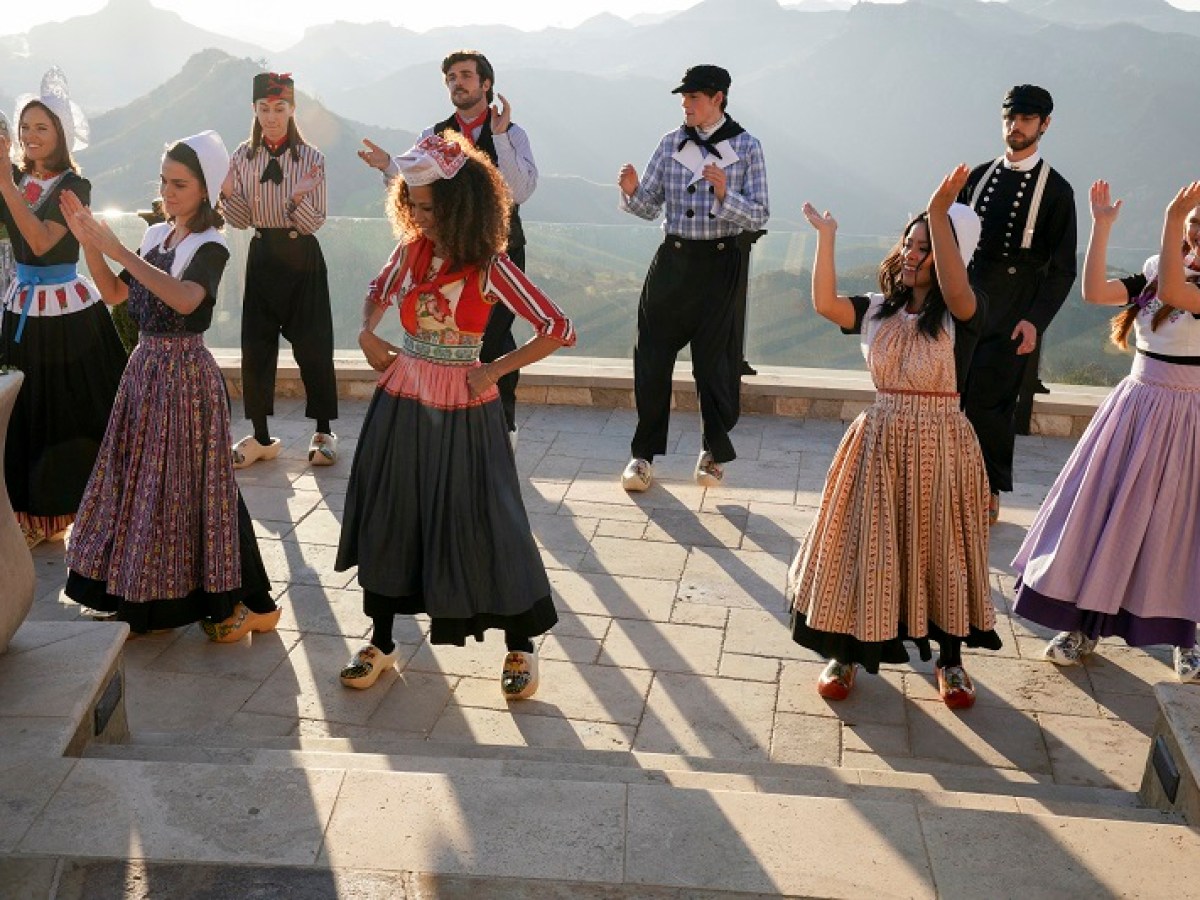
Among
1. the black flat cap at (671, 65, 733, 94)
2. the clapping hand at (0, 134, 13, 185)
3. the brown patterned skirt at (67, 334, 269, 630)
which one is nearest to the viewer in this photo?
the brown patterned skirt at (67, 334, 269, 630)

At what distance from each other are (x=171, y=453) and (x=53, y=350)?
1.34 m

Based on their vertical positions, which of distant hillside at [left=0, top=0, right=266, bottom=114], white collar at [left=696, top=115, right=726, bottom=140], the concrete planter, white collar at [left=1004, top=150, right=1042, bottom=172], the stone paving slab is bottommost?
the stone paving slab

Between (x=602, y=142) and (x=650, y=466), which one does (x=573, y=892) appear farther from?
(x=602, y=142)

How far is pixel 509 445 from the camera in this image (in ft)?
12.3

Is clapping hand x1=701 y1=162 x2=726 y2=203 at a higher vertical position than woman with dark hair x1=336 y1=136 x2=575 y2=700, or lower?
higher

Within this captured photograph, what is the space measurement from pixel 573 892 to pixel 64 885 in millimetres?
1009

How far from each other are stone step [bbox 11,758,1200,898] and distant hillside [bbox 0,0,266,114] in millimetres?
155921

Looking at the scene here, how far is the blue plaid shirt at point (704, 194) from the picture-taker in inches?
219

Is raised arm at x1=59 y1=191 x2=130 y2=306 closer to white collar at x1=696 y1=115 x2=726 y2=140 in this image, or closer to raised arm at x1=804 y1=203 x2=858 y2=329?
raised arm at x1=804 y1=203 x2=858 y2=329

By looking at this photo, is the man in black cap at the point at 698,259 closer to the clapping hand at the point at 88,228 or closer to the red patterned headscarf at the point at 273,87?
the red patterned headscarf at the point at 273,87

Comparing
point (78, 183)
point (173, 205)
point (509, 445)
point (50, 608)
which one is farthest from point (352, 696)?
point (78, 183)

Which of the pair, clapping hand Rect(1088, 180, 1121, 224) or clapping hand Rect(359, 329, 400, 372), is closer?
clapping hand Rect(359, 329, 400, 372)

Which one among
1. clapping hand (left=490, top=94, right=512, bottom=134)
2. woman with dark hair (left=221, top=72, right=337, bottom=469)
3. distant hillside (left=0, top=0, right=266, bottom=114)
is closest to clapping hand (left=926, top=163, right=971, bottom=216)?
clapping hand (left=490, top=94, right=512, bottom=134)

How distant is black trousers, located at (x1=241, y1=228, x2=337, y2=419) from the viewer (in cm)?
600
